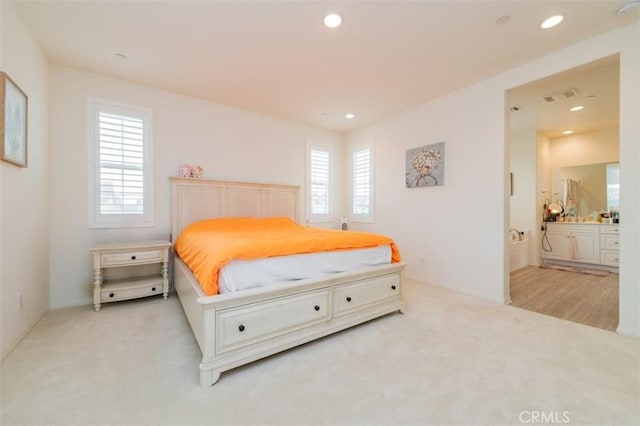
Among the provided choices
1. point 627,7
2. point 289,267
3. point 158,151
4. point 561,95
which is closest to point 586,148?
point 561,95

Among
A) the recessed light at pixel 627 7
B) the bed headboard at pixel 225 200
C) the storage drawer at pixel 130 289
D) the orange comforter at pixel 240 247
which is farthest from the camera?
the bed headboard at pixel 225 200

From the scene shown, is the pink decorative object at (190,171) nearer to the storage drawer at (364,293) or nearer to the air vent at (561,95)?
the storage drawer at (364,293)

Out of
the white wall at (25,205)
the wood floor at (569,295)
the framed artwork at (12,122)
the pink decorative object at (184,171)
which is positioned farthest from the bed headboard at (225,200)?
the wood floor at (569,295)

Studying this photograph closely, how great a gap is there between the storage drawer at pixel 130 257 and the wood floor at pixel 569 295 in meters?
4.19

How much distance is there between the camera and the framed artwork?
188cm

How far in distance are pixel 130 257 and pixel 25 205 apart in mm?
947

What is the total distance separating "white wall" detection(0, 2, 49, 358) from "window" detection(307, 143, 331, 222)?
3.44 meters

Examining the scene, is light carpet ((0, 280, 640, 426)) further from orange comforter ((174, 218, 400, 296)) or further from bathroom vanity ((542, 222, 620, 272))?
bathroom vanity ((542, 222, 620, 272))

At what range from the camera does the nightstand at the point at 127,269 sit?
276 centimetres

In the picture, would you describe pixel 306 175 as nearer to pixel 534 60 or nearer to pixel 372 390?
pixel 534 60

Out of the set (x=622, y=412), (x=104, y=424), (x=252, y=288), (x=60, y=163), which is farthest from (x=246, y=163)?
(x=622, y=412)

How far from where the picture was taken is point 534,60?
278cm

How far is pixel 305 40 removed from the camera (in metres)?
2.46

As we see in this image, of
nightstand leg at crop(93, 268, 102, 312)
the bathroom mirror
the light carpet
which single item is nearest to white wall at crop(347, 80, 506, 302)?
the light carpet
